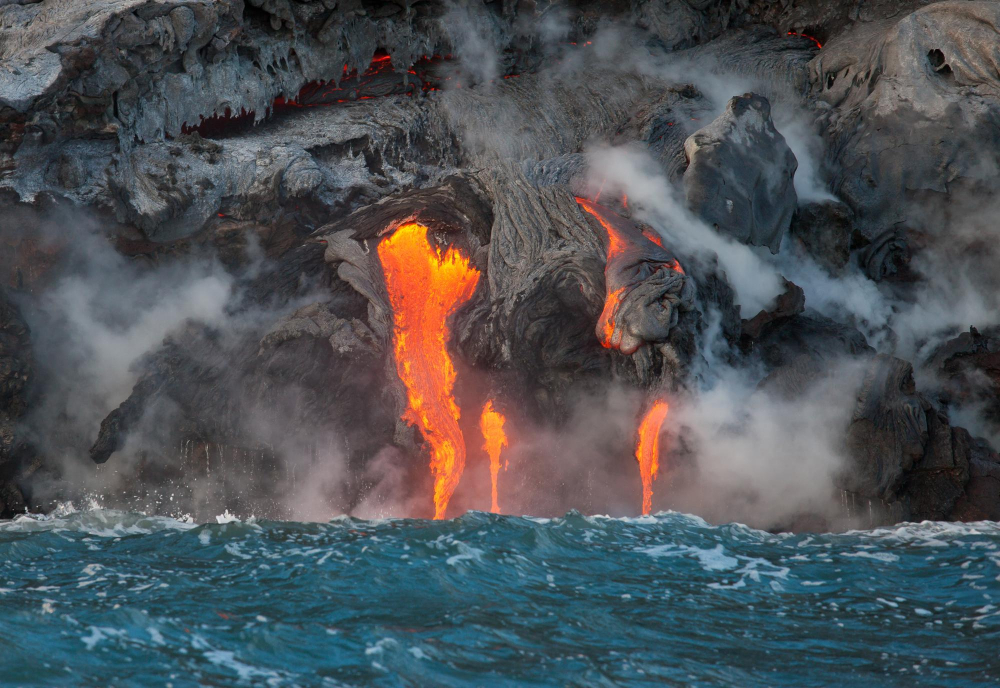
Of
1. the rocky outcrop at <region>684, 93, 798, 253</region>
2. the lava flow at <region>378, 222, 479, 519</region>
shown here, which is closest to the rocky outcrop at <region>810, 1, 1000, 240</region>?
the rocky outcrop at <region>684, 93, 798, 253</region>

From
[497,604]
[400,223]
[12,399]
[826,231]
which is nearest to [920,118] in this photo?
[826,231]

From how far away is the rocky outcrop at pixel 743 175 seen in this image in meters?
11.4

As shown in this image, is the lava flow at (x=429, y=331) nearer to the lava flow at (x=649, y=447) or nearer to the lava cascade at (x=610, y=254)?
the lava cascade at (x=610, y=254)

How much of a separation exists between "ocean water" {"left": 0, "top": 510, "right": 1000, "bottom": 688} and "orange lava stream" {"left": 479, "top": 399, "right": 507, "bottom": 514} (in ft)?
7.02

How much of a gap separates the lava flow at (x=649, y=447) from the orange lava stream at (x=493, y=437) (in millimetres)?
1740

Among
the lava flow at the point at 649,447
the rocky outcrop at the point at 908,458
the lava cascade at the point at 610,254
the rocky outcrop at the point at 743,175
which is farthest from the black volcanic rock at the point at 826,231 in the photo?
the lava flow at the point at 649,447

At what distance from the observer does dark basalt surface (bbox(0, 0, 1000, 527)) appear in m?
10.4

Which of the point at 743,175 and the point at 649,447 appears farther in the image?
the point at 743,175

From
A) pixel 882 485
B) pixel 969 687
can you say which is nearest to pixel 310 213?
pixel 882 485

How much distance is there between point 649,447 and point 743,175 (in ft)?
12.3

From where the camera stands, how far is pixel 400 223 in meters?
11.9

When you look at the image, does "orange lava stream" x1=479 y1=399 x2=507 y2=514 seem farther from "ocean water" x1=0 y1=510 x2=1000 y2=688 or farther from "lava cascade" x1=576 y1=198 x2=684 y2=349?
"ocean water" x1=0 y1=510 x2=1000 y2=688

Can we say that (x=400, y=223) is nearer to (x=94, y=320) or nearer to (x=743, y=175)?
(x=94, y=320)

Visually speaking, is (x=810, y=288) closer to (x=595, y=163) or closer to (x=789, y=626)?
(x=595, y=163)
